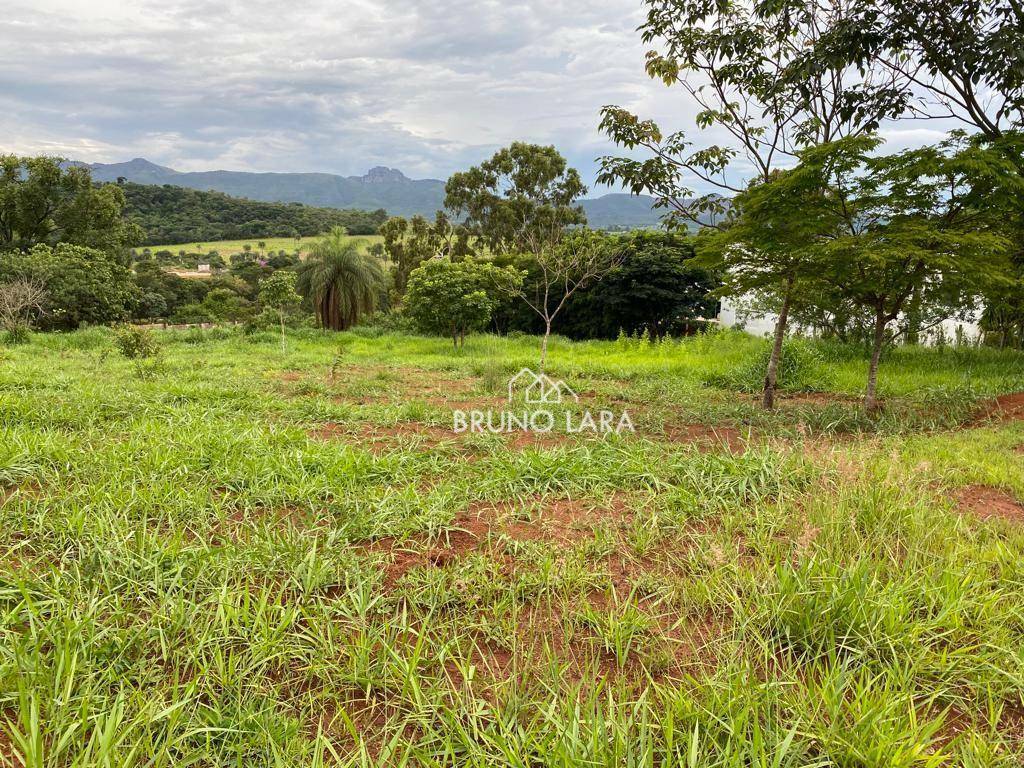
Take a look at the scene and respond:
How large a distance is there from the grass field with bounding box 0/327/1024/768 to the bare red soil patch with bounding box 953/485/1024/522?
0.02 m

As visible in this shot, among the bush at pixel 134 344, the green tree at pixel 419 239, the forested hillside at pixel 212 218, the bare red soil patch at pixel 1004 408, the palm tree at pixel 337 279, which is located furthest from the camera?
the forested hillside at pixel 212 218

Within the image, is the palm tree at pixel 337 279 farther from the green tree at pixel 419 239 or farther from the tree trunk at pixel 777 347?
the tree trunk at pixel 777 347

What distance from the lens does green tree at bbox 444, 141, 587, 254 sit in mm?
29203

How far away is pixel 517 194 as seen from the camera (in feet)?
98.6

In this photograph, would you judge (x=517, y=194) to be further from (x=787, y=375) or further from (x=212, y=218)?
(x=212, y=218)

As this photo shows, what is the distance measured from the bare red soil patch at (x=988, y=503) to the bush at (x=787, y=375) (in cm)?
520

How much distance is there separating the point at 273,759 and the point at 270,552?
3.36ft

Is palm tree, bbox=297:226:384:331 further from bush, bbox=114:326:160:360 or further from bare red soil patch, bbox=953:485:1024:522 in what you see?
A: bare red soil patch, bbox=953:485:1024:522

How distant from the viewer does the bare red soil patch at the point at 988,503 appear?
114 inches

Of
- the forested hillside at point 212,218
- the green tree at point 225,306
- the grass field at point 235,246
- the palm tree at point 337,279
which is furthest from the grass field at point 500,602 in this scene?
the forested hillside at point 212,218

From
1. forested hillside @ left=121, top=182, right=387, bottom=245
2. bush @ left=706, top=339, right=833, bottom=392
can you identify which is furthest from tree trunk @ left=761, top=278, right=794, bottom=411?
forested hillside @ left=121, top=182, right=387, bottom=245

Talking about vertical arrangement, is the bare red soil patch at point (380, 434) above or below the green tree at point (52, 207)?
below

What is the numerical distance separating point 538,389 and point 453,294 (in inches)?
342

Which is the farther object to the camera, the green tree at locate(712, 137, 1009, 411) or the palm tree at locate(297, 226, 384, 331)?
the palm tree at locate(297, 226, 384, 331)
